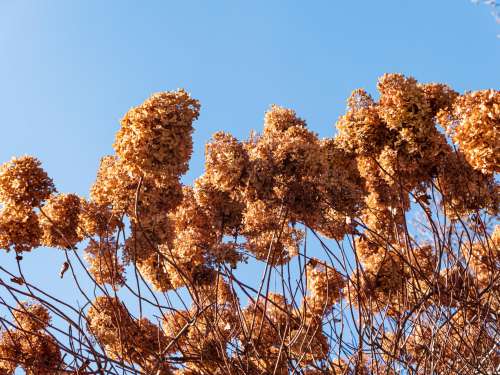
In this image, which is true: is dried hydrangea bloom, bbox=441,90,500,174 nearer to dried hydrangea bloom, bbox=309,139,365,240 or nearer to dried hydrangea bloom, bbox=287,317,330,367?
dried hydrangea bloom, bbox=309,139,365,240

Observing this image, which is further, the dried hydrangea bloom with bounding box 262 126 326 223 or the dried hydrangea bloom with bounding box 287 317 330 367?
the dried hydrangea bloom with bounding box 287 317 330 367

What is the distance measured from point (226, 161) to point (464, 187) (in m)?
2.38

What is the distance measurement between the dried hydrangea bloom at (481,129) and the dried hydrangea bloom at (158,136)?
213 cm

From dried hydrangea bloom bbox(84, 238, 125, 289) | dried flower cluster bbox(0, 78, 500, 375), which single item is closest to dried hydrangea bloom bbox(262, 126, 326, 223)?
dried flower cluster bbox(0, 78, 500, 375)

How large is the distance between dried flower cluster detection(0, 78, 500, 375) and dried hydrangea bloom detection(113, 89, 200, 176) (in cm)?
1

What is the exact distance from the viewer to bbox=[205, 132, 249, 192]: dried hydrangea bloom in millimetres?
4793

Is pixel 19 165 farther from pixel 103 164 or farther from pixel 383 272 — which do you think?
pixel 383 272

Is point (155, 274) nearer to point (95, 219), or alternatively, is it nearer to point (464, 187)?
point (95, 219)

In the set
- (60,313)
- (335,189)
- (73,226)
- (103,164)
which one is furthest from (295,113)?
(60,313)

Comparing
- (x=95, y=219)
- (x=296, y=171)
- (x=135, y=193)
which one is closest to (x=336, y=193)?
(x=296, y=171)

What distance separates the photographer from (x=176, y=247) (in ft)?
20.8

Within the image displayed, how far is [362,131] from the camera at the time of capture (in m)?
5.20

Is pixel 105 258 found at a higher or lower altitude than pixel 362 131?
lower

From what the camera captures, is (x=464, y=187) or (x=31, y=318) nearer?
(x=464, y=187)
